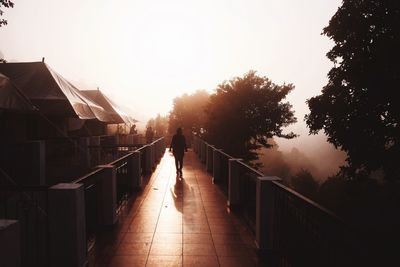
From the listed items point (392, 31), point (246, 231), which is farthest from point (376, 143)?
point (246, 231)

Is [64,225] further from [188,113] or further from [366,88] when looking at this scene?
[188,113]

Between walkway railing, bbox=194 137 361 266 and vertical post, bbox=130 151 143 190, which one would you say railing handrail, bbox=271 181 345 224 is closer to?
walkway railing, bbox=194 137 361 266

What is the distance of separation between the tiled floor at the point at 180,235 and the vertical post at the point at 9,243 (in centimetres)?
249

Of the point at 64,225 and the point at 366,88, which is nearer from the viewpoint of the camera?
the point at 64,225

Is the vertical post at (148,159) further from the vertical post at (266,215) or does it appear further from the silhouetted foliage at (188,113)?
the silhouetted foliage at (188,113)

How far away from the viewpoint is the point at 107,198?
7.02m

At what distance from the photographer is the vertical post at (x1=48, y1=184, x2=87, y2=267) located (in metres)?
4.55

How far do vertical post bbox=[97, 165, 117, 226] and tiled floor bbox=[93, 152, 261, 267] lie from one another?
363mm

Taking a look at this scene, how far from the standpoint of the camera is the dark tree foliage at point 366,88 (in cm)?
1544

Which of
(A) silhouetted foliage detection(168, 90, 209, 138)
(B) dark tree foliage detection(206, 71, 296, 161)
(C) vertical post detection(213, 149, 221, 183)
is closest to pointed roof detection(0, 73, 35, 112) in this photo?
(C) vertical post detection(213, 149, 221, 183)

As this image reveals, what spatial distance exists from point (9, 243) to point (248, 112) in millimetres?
33327

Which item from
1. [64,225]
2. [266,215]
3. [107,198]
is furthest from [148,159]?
[64,225]

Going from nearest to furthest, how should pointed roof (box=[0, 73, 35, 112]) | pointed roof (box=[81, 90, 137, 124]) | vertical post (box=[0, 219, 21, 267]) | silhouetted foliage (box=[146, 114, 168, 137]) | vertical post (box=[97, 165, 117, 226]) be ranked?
vertical post (box=[0, 219, 21, 267]) < vertical post (box=[97, 165, 117, 226]) < pointed roof (box=[0, 73, 35, 112]) < pointed roof (box=[81, 90, 137, 124]) < silhouetted foliage (box=[146, 114, 168, 137])

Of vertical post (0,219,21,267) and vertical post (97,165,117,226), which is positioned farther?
vertical post (97,165,117,226)
